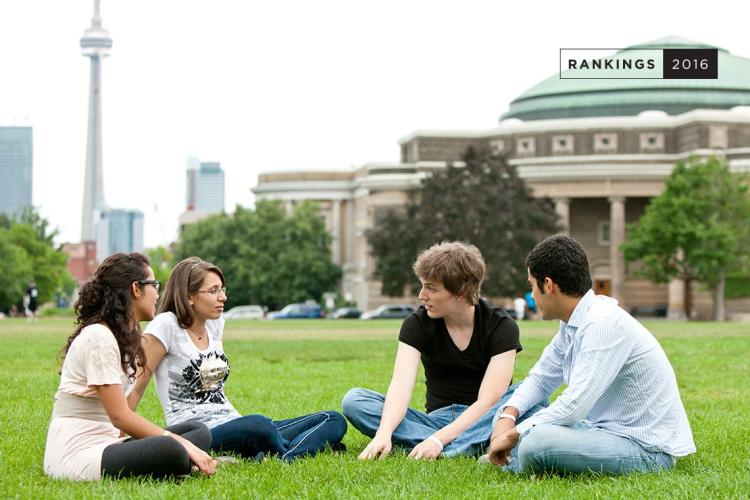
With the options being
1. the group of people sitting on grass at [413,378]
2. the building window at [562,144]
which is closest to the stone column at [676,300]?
the building window at [562,144]

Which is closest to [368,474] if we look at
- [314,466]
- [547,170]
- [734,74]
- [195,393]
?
[314,466]

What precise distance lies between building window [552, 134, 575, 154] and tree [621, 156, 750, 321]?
21809 mm

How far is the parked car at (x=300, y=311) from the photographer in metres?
93.6

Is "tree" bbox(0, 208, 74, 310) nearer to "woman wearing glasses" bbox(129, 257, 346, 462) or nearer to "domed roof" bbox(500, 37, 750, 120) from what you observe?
"domed roof" bbox(500, 37, 750, 120)

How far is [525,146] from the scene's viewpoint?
101m

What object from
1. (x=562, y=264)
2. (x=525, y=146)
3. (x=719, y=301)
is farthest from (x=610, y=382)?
(x=525, y=146)

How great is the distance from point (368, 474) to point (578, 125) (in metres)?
91.8

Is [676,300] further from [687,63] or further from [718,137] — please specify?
[687,63]

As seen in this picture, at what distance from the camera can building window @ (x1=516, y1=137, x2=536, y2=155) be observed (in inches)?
3969

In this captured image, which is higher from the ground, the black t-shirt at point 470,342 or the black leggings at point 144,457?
the black t-shirt at point 470,342

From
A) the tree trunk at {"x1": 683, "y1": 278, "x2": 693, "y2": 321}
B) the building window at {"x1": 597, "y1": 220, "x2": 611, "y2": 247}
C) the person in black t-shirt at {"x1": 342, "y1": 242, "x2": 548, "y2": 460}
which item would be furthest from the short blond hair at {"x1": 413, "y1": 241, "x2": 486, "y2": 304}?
the building window at {"x1": 597, "y1": 220, "x2": 611, "y2": 247}

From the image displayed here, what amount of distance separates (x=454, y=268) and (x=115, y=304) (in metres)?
2.43

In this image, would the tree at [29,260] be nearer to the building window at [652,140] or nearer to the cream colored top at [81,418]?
the building window at [652,140]

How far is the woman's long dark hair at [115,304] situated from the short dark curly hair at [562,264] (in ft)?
7.99
